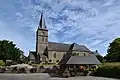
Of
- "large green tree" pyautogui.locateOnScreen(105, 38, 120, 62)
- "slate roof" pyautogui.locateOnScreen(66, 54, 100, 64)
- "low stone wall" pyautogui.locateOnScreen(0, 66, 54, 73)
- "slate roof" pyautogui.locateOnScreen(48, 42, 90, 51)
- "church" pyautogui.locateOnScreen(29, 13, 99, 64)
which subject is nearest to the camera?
"low stone wall" pyautogui.locateOnScreen(0, 66, 54, 73)

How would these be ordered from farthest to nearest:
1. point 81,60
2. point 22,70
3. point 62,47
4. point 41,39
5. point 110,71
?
point 62,47, point 41,39, point 81,60, point 22,70, point 110,71

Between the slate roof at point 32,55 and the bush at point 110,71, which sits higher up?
the slate roof at point 32,55

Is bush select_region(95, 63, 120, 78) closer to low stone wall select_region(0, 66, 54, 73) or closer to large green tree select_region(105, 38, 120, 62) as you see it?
low stone wall select_region(0, 66, 54, 73)

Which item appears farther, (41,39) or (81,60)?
(41,39)

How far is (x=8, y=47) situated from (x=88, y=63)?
3285 centimetres

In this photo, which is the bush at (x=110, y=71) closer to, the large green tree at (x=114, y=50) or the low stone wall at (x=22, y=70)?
the low stone wall at (x=22, y=70)

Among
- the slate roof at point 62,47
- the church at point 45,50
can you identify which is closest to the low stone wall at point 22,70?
the church at point 45,50

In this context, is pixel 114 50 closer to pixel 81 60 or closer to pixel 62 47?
pixel 81 60

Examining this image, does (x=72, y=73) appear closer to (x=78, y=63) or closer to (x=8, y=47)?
(x=78, y=63)

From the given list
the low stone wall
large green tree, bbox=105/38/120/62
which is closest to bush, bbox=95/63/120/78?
the low stone wall

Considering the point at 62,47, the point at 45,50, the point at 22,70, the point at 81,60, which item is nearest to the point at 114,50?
the point at 81,60

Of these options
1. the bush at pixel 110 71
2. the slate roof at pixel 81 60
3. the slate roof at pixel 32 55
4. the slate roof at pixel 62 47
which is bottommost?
the bush at pixel 110 71

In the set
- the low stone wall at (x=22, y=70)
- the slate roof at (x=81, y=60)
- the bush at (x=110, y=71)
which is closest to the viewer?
the bush at (x=110, y=71)

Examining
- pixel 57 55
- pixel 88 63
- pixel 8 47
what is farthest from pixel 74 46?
pixel 88 63
